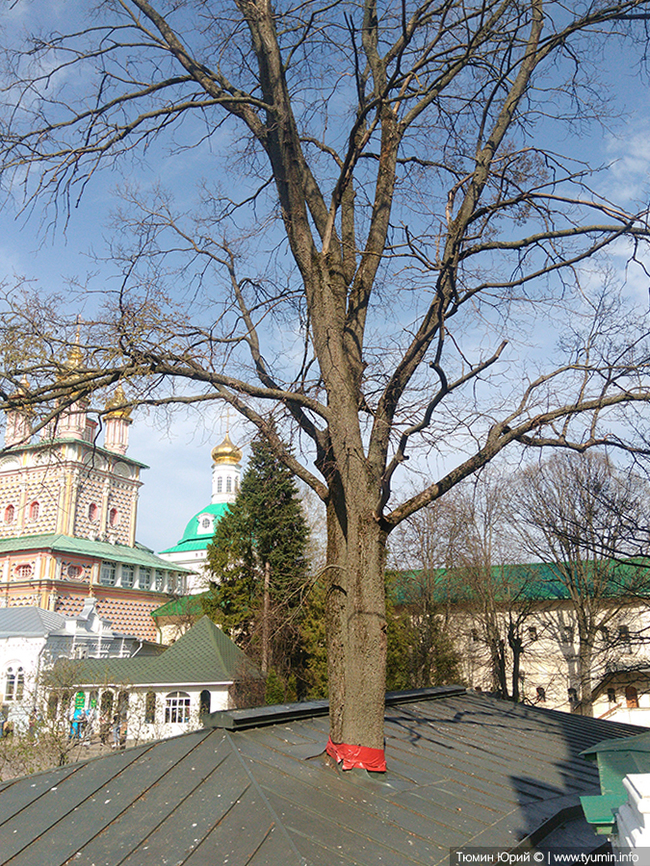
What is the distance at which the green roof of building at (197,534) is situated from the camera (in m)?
63.4

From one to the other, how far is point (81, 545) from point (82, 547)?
0.56m

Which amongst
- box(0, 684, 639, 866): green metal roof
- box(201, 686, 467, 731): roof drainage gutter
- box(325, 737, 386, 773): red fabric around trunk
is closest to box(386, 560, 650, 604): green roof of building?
box(201, 686, 467, 731): roof drainage gutter

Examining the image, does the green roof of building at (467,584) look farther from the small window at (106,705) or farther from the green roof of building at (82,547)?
the green roof of building at (82,547)

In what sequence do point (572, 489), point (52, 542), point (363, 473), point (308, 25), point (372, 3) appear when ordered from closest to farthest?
1. point (363, 473)
2. point (308, 25)
3. point (372, 3)
4. point (572, 489)
5. point (52, 542)

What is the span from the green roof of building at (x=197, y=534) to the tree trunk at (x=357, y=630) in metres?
57.8

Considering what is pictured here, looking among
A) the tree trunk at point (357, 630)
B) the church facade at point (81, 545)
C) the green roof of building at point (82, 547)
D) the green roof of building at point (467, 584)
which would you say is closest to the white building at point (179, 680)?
the green roof of building at point (467, 584)

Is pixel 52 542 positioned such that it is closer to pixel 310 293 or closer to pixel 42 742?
pixel 42 742

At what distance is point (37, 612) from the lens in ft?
94.4

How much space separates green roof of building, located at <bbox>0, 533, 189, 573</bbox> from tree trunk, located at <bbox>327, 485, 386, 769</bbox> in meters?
37.6

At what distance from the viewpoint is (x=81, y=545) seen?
42.8 m

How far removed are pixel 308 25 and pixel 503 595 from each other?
Result: 29.2 metres

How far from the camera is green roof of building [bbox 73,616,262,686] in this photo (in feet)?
77.4

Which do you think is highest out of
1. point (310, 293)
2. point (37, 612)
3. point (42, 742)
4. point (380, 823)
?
point (310, 293)

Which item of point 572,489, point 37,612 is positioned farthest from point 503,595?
point 37,612
